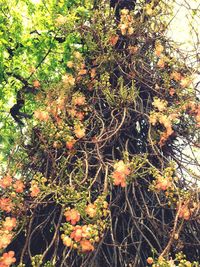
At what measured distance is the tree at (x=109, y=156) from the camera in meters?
2.78

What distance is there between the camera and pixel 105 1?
4.18 metres

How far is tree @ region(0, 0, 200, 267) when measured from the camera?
2.78m

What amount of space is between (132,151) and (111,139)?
0.72 ft

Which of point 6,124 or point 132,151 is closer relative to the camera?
point 132,151

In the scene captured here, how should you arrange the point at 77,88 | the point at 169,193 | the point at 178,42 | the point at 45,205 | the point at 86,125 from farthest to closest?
the point at 178,42, the point at 77,88, the point at 86,125, the point at 45,205, the point at 169,193

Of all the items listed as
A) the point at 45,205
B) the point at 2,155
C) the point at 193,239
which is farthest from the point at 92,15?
the point at 2,155

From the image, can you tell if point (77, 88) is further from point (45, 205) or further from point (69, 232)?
→ point (69, 232)

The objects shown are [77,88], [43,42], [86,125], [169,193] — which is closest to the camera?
[169,193]

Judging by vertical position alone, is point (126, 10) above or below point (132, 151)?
above

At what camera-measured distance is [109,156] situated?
3.38 meters

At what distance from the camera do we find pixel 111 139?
11.1 feet

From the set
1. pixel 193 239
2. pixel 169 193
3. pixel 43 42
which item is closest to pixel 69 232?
pixel 169 193

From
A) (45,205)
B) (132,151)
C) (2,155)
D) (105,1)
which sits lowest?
(45,205)

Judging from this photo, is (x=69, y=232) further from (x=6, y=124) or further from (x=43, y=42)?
(x=6, y=124)
